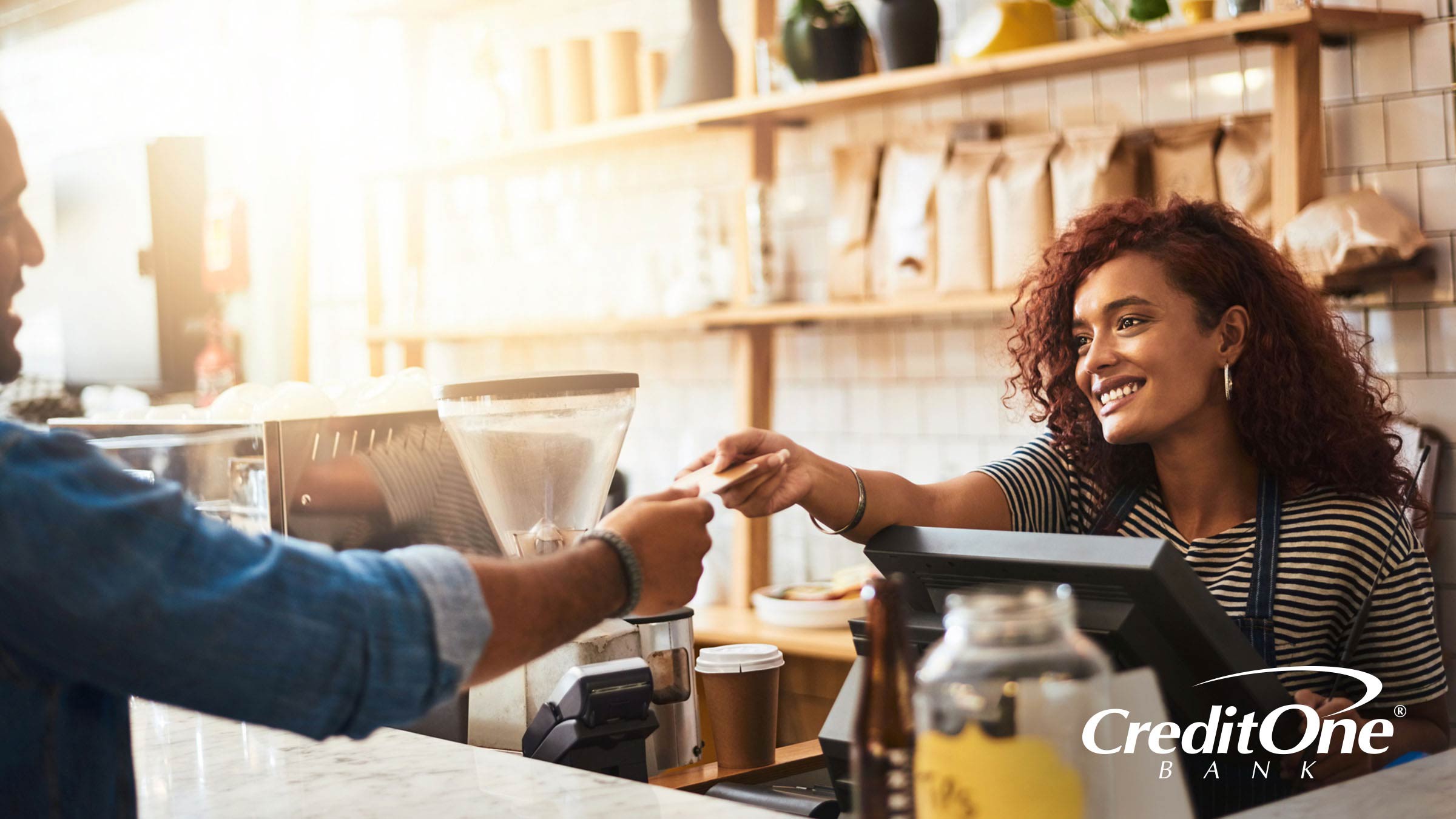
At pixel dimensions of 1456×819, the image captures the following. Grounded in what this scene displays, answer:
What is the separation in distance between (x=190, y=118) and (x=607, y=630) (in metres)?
3.96

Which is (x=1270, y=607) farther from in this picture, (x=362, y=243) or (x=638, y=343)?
(x=362, y=243)

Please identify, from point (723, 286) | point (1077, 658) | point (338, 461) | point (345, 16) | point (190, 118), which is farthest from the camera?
point (190, 118)

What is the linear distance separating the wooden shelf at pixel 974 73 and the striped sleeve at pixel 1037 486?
2.90 feet

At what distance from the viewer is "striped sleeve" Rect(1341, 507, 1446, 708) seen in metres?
1.90

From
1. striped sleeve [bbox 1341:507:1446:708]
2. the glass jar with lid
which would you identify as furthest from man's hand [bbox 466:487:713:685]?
striped sleeve [bbox 1341:507:1446:708]

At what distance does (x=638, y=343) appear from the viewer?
4207mm

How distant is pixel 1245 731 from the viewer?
4.25 feet

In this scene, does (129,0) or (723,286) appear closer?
(723,286)

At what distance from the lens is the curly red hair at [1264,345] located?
2.00 meters

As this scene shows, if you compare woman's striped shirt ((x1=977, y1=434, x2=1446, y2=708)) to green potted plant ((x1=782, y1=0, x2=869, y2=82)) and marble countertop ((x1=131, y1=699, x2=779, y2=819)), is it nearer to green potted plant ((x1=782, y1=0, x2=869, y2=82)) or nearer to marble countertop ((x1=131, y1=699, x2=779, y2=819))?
marble countertop ((x1=131, y1=699, x2=779, y2=819))

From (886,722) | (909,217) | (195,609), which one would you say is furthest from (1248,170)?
(195,609)

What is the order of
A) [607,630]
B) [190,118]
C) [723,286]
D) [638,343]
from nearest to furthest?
[607,630] → [723,286] → [638,343] → [190,118]

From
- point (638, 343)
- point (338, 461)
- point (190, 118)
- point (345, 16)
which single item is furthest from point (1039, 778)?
point (190, 118)

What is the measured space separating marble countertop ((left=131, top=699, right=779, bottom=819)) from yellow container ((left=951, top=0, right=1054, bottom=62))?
194cm
